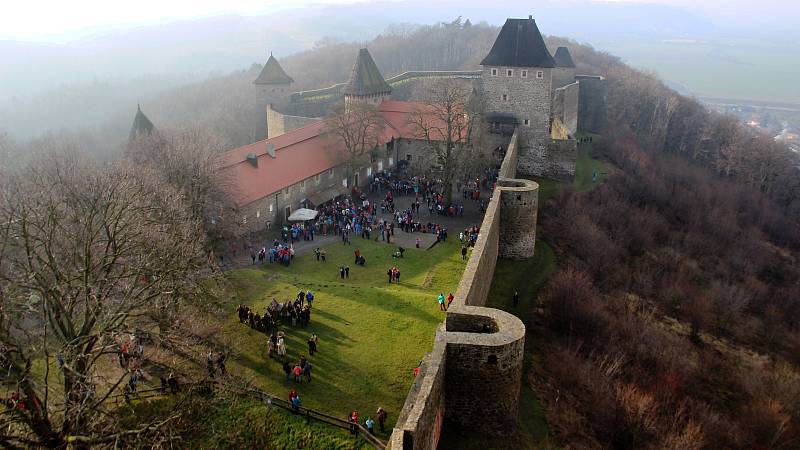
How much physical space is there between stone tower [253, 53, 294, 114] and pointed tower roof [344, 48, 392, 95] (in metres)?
10.8

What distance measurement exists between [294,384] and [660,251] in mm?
26415

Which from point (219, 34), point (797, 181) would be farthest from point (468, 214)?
point (219, 34)

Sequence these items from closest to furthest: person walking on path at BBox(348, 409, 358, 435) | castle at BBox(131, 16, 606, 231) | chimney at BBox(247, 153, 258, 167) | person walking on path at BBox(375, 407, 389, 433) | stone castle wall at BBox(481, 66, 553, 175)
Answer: person walking on path at BBox(348, 409, 358, 435), person walking on path at BBox(375, 407, 389, 433), castle at BBox(131, 16, 606, 231), chimney at BBox(247, 153, 258, 167), stone castle wall at BBox(481, 66, 553, 175)

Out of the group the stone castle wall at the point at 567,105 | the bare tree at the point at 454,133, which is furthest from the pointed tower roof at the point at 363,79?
the stone castle wall at the point at 567,105

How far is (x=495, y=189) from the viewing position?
26.2 meters

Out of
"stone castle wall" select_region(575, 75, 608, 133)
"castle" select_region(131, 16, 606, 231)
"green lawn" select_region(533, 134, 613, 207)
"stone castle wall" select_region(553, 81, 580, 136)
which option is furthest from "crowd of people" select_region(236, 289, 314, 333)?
"stone castle wall" select_region(575, 75, 608, 133)

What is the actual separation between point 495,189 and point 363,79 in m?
20.7

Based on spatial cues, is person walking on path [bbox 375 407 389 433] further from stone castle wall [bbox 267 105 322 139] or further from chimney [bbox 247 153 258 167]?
stone castle wall [bbox 267 105 322 139]

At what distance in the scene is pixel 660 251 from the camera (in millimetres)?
35531

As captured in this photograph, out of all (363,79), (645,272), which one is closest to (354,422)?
(645,272)

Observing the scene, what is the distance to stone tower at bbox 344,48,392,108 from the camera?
43.4 m

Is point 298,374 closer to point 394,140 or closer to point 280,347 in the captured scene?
point 280,347

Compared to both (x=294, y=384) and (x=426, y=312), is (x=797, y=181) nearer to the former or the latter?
(x=426, y=312)

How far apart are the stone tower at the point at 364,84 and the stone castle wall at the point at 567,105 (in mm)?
12895
